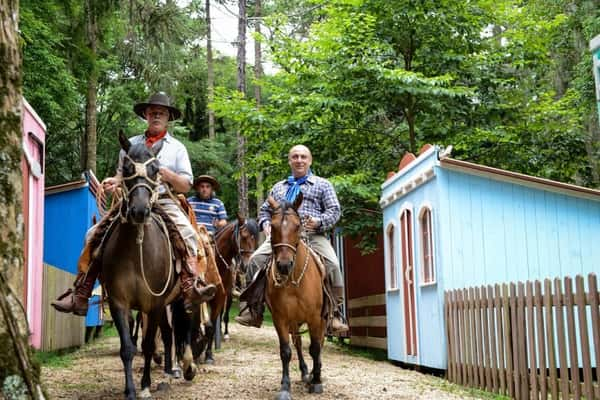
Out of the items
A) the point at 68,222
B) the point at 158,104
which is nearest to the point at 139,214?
the point at 158,104

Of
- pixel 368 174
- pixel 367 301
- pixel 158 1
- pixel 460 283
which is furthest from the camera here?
pixel 158 1

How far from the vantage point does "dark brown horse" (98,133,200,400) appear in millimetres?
6504

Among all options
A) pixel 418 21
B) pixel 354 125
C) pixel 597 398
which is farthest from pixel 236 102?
pixel 597 398

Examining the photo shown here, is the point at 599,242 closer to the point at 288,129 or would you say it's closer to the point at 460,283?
the point at 460,283

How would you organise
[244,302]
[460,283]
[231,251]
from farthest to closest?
1. [231,251]
2. [460,283]
3. [244,302]

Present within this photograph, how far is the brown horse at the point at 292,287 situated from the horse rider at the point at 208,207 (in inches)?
192

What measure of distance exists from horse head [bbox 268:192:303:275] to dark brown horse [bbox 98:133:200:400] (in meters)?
1.07

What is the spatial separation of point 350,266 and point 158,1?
961 cm

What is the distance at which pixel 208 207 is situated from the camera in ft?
Answer: 42.5

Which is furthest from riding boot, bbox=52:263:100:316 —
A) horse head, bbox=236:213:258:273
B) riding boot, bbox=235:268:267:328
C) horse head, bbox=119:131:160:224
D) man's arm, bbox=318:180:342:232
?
horse head, bbox=236:213:258:273

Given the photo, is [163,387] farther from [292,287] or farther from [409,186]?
[409,186]

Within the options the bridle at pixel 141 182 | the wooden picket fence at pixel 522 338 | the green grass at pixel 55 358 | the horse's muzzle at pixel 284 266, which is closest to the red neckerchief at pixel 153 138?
the bridle at pixel 141 182

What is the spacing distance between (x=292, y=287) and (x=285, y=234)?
779mm

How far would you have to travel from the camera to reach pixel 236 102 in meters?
16.3
